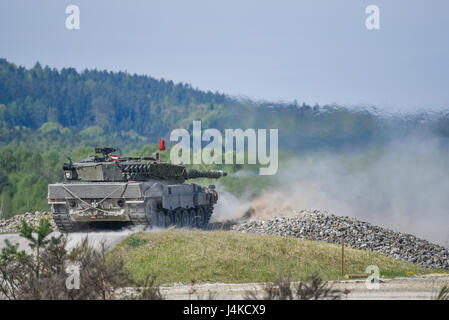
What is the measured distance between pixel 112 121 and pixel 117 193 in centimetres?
15365

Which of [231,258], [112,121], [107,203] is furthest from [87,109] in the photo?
[231,258]

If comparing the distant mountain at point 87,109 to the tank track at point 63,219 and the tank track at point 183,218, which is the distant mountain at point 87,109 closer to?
the tank track at point 183,218

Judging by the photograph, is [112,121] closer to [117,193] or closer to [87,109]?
[87,109]

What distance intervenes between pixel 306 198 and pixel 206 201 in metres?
10.9

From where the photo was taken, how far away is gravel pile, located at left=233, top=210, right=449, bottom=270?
25.4 metres

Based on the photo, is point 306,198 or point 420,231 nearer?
point 420,231

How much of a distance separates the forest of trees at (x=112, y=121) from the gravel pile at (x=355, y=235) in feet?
27.4

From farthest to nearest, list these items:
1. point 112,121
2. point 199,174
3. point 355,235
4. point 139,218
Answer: point 112,121 → point 199,174 → point 355,235 → point 139,218

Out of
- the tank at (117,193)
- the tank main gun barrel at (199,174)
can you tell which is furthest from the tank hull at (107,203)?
the tank main gun barrel at (199,174)

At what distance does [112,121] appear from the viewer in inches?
6895

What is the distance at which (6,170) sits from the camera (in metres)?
81.1
